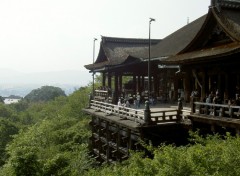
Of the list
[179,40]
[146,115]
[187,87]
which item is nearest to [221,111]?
[146,115]

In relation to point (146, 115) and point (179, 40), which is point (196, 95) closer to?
Answer: point (146, 115)

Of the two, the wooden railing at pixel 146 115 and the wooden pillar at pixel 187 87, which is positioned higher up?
the wooden pillar at pixel 187 87

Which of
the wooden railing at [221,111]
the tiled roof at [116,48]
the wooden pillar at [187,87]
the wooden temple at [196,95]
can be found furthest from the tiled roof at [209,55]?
the tiled roof at [116,48]

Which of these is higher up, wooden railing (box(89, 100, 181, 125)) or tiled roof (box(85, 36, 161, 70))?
tiled roof (box(85, 36, 161, 70))

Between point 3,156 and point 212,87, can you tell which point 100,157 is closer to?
point 212,87

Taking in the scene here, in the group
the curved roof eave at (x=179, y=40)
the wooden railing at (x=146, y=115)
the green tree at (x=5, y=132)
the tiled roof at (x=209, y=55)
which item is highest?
the curved roof eave at (x=179, y=40)

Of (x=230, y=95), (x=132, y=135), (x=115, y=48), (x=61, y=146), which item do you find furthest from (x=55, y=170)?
(x=115, y=48)

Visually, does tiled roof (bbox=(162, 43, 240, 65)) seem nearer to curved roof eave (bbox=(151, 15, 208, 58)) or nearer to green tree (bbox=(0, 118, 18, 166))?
curved roof eave (bbox=(151, 15, 208, 58))

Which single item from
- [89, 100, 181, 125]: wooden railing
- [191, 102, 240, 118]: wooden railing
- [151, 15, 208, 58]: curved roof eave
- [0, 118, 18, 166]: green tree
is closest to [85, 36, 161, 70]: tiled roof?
[151, 15, 208, 58]: curved roof eave

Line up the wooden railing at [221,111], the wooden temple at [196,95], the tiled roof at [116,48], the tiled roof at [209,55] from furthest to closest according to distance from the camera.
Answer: the tiled roof at [116,48] < the wooden temple at [196,95] < the tiled roof at [209,55] < the wooden railing at [221,111]

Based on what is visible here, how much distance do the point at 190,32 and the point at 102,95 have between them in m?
10.1

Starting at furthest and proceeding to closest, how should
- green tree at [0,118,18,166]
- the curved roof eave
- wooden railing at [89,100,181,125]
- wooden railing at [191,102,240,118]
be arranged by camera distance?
green tree at [0,118,18,166], the curved roof eave, wooden railing at [89,100,181,125], wooden railing at [191,102,240,118]

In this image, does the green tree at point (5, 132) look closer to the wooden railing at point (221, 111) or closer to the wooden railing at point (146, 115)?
the wooden railing at point (146, 115)

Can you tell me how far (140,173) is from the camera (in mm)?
10766
